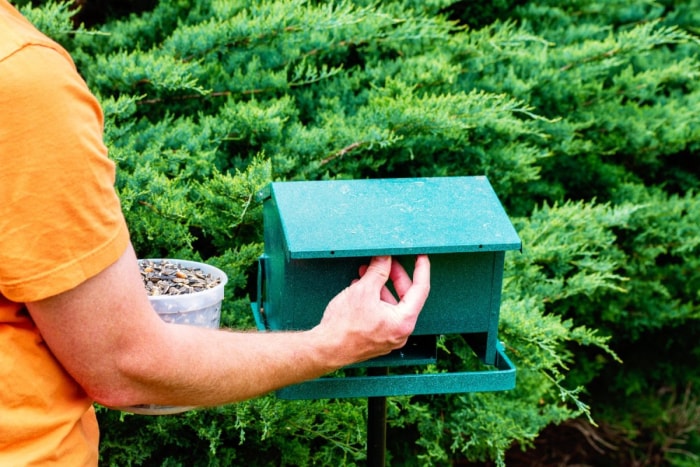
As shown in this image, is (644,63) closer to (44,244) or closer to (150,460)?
(150,460)

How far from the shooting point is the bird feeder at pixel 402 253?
5.39 ft

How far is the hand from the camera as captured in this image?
153 centimetres

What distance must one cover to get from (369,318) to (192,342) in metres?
0.35

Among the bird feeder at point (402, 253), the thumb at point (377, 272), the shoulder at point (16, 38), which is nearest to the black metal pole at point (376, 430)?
the bird feeder at point (402, 253)

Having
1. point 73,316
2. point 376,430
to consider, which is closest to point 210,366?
point 73,316

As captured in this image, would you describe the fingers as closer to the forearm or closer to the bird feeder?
the bird feeder

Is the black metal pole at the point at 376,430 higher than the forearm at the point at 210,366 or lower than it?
lower

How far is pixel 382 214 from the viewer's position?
1.74 m

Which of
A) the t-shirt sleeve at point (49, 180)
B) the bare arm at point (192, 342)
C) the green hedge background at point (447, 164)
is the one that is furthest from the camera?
the green hedge background at point (447, 164)

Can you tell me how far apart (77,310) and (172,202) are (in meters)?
1.16

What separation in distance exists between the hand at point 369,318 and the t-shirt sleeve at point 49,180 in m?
0.50

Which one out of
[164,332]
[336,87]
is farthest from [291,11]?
[164,332]

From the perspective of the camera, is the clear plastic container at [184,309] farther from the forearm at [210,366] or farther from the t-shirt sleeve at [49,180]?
the t-shirt sleeve at [49,180]

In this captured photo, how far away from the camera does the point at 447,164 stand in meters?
3.13
